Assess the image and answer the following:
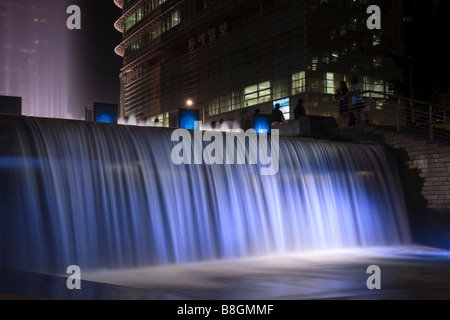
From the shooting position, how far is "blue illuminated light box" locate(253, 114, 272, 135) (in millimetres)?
23297

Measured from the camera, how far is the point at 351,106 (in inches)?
860

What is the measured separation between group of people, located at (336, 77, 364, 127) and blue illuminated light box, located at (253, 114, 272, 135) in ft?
9.46

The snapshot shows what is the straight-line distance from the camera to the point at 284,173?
16.8 m

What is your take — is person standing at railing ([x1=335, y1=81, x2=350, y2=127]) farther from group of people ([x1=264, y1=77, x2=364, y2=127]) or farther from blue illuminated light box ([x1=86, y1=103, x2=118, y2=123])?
blue illuminated light box ([x1=86, y1=103, x2=118, y2=123])

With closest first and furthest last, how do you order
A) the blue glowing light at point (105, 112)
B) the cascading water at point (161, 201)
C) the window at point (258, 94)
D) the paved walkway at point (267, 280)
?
the paved walkway at point (267, 280) < the cascading water at point (161, 201) < the blue glowing light at point (105, 112) < the window at point (258, 94)

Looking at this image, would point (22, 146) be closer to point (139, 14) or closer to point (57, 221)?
point (57, 221)

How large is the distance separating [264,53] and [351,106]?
101 ft
